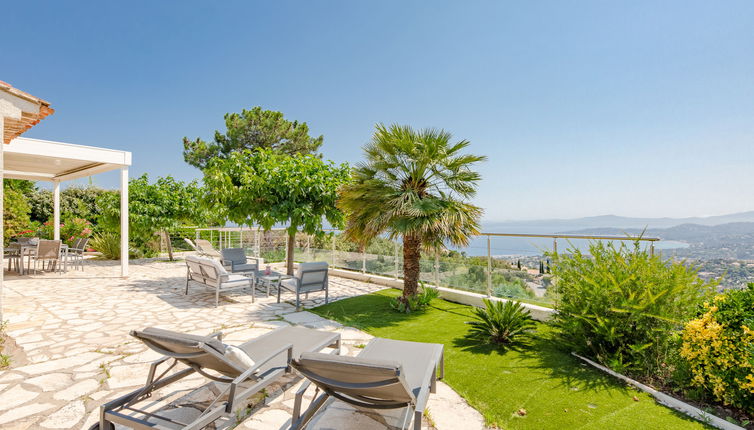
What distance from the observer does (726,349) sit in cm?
284

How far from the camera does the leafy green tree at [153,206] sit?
44.2 feet

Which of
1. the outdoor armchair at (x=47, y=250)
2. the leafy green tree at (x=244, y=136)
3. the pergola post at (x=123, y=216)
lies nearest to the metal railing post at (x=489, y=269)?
the pergola post at (x=123, y=216)

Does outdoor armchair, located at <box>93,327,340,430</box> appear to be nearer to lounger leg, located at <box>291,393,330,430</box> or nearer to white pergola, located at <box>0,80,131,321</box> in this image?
lounger leg, located at <box>291,393,330,430</box>

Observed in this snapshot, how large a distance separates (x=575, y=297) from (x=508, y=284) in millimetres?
2247

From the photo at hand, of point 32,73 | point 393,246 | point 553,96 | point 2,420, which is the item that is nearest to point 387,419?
point 2,420

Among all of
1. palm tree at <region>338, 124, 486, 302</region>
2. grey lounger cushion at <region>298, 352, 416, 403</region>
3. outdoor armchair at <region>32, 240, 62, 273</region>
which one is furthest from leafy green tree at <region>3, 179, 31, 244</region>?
grey lounger cushion at <region>298, 352, 416, 403</region>

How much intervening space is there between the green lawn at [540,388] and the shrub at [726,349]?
0.43 metres

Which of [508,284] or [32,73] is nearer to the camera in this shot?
[508,284]

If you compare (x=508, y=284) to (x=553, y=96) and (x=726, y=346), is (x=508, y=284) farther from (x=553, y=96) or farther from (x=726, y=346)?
(x=553, y=96)

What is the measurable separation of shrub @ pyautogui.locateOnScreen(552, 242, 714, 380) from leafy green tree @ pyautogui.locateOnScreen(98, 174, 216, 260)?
12977 mm

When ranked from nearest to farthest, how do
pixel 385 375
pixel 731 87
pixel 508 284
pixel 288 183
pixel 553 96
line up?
pixel 385 375, pixel 508 284, pixel 288 183, pixel 731 87, pixel 553 96

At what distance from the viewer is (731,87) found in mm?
14828

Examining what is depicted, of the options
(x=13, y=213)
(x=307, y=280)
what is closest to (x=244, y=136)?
(x=13, y=213)

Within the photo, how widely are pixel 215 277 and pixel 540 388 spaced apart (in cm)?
600
